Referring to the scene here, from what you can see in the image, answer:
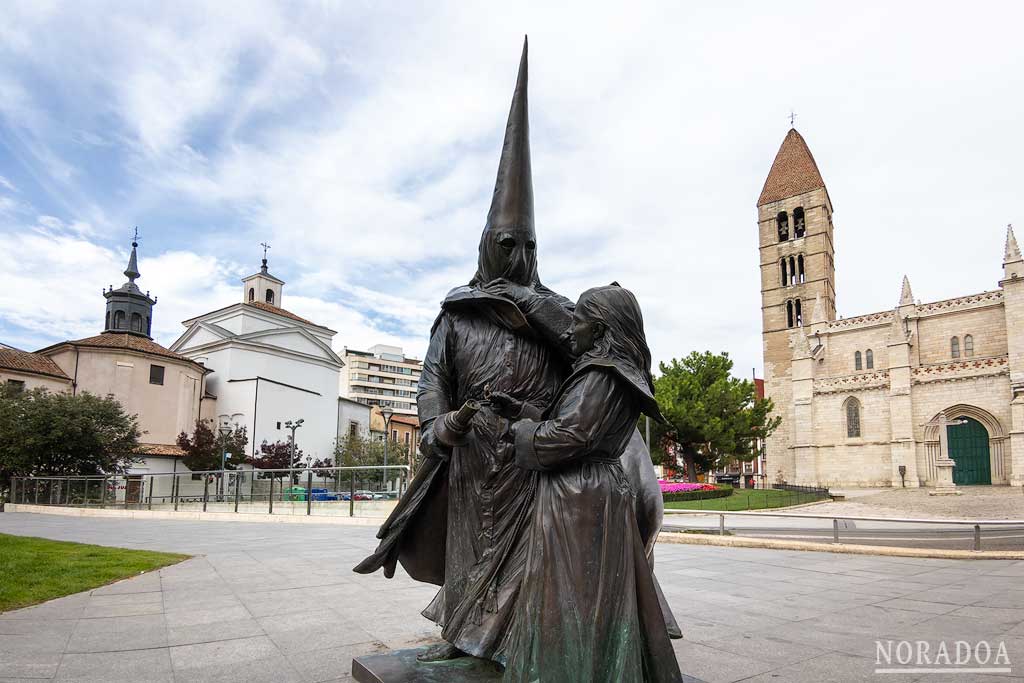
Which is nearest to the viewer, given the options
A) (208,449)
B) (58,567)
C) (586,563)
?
(586,563)

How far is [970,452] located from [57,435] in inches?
1968

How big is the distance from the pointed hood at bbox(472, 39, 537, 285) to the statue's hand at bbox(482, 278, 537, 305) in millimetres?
61

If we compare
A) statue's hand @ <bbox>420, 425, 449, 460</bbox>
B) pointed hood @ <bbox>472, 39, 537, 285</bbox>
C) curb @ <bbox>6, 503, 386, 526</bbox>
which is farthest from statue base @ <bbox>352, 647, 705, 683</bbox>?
curb @ <bbox>6, 503, 386, 526</bbox>

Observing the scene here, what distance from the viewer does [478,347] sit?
3.28m

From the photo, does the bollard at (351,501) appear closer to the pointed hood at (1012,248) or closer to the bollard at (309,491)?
the bollard at (309,491)

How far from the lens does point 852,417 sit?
4456cm

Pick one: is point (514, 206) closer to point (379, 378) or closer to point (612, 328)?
point (612, 328)

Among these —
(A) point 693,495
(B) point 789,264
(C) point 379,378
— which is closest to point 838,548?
(A) point 693,495

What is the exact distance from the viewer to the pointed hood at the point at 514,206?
10.6 feet

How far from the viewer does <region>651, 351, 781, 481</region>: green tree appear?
3634 cm

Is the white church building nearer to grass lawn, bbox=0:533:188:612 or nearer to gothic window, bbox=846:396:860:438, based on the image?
grass lawn, bbox=0:533:188:612

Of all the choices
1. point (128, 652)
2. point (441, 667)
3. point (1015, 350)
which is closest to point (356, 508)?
point (128, 652)

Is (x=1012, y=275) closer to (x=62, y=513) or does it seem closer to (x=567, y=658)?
(x=567, y=658)

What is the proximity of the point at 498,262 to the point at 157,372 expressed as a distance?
46.7 m
